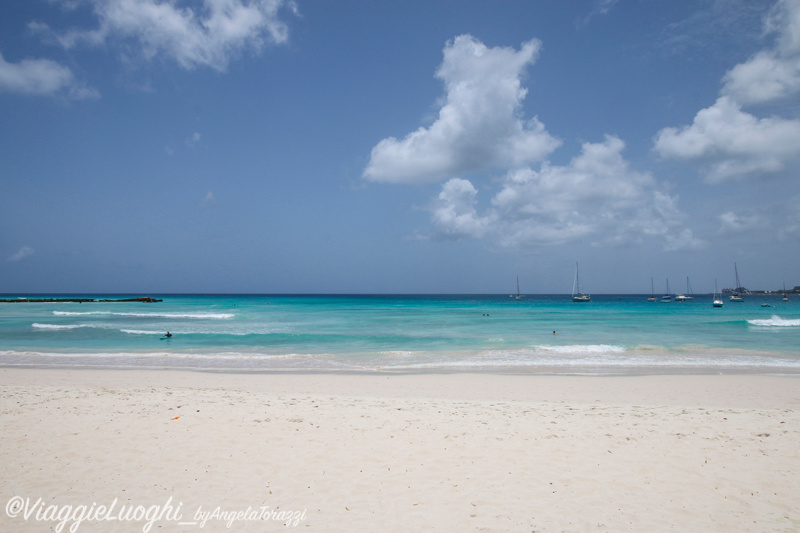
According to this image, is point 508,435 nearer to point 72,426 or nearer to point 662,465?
point 662,465

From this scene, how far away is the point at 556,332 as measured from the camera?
28703 mm

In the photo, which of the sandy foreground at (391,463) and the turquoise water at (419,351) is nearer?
the sandy foreground at (391,463)

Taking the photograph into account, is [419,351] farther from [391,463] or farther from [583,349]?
[391,463]

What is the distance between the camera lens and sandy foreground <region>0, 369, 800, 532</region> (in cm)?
443

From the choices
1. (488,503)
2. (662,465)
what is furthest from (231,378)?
(662,465)

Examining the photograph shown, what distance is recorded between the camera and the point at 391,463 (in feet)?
18.8

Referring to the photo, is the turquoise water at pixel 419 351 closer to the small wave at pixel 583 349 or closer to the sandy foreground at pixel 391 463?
the small wave at pixel 583 349

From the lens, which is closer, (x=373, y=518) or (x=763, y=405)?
(x=373, y=518)

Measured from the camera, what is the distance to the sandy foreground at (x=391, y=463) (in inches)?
175

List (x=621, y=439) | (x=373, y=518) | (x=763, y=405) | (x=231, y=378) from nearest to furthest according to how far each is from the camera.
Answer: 1. (x=373, y=518)
2. (x=621, y=439)
3. (x=763, y=405)
4. (x=231, y=378)

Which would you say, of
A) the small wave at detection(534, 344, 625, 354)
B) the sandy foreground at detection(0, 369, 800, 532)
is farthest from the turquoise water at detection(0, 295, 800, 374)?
the sandy foreground at detection(0, 369, 800, 532)

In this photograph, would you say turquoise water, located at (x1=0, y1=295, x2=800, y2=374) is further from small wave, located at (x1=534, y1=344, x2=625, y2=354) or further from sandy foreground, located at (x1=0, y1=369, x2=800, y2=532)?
Result: sandy foreground, located at (x1=0, y1=369, x2=800, y2=532)

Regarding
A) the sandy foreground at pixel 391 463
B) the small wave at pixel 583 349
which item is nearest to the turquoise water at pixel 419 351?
the small wave at pixel 583 349

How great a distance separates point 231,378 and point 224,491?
29.4 feet
